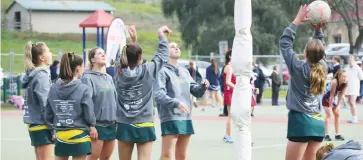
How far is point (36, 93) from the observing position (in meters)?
10.4

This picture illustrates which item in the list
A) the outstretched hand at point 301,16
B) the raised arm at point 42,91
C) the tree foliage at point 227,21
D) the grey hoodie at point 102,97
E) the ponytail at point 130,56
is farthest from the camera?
the tree foliage at point 227,21

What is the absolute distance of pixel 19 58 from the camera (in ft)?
197

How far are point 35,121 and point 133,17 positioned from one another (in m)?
84.5

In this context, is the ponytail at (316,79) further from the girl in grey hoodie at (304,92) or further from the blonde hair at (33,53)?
the blonde hair at (33,53)

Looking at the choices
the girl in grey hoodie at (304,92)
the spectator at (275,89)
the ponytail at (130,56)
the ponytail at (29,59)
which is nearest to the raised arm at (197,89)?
the ponytail at (130,56)

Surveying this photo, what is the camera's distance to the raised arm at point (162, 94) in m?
10.6

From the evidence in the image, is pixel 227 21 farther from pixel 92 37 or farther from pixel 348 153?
pixel 348 153

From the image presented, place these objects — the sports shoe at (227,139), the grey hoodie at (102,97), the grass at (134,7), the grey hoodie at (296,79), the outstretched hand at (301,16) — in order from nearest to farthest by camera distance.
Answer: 1. the outstretched hand at (301,16)
2. the grey hoodie at (296,79)
3. the grey hoodie at (102,97)
4. the sports shoe at (227,139)
5. the grass at (134,7)

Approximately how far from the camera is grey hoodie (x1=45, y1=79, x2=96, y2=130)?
9.76 metres

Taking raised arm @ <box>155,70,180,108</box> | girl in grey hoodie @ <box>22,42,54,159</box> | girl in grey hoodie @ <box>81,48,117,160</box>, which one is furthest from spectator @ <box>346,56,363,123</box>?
girl in grey hoodie @ <box>22,42,54,159</box>

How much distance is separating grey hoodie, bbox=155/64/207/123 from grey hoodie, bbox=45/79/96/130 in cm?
115

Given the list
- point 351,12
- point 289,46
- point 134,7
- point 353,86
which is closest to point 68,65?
point 289,46

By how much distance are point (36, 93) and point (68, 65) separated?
81 cm

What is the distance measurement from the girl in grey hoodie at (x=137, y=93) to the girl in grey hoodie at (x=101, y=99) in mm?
475
